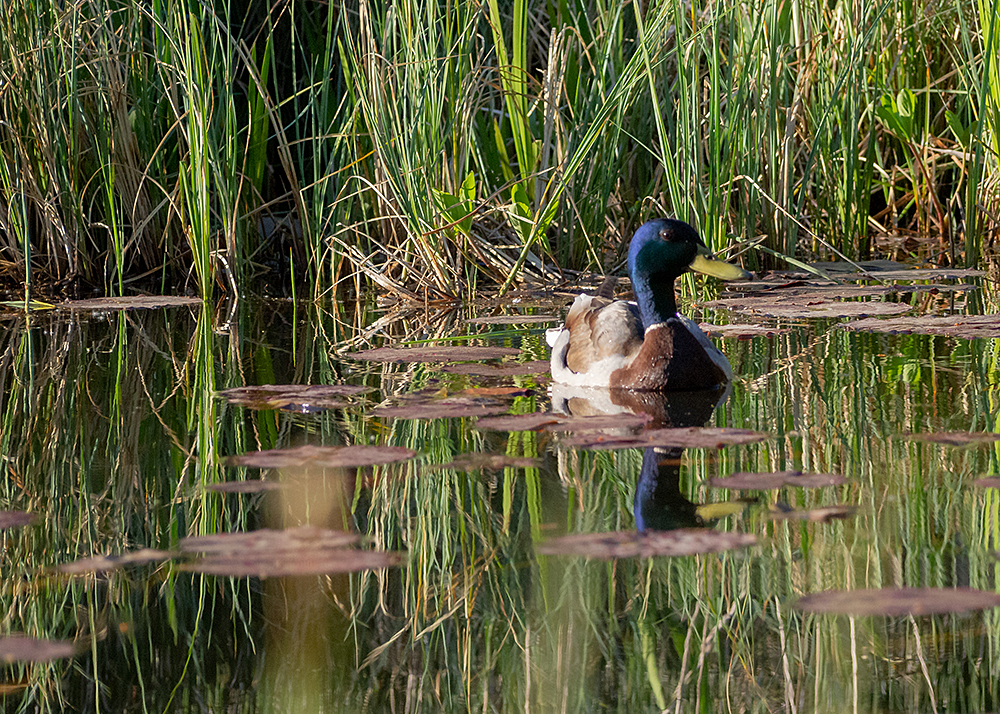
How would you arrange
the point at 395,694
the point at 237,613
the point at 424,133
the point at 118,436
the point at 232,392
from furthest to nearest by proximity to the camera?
the point at 424,133, the point at 232,392, the point at 118,436, the point at 237,613, the point at 395,694

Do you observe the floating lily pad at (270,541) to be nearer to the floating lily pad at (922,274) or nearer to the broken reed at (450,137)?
the broken reed at (450,137)

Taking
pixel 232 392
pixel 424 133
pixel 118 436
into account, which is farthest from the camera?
pixel 424 133

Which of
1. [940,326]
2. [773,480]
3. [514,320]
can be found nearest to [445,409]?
[773,480]

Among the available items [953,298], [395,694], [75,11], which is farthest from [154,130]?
[395,694]

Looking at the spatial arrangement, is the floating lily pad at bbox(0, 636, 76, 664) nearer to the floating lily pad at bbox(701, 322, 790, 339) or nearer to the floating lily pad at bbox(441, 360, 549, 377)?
the floating lily pad at bbox(441, 360, 549, 377)

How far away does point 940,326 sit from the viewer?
453 cm

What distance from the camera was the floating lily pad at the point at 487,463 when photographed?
9.48 feet

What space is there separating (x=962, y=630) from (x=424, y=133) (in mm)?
3933

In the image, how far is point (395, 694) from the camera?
181cm

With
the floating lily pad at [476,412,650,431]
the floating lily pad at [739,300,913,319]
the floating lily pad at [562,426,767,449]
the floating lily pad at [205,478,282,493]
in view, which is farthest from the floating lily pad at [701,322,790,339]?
the floating lily pad at [205,478,282,493]

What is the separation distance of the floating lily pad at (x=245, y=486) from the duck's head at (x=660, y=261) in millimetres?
1589

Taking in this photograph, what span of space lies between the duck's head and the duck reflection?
30 cm

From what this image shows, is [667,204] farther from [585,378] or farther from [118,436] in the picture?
[118,436]

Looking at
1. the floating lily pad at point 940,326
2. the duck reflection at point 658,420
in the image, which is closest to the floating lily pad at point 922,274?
the floating lily pad at point 940,326
